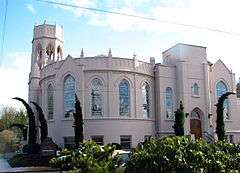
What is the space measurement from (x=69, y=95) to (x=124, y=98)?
5.01 metres

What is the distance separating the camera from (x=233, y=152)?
12375 millimetres

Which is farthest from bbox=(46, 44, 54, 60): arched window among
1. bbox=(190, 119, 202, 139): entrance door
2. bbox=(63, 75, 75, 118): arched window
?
bbox=(190, 119, 202, 139): entrance door

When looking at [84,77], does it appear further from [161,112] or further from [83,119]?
[161,112]

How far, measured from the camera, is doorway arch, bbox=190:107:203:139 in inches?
1522

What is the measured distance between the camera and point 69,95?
35344mm

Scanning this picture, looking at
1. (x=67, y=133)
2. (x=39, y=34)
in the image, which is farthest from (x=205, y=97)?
(x=39, y=34)

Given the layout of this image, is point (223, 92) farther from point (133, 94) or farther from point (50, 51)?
point (50, 51)

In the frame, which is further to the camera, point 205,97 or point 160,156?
point 205,97

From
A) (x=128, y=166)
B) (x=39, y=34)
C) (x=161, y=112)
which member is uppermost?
(x=39, y=34)

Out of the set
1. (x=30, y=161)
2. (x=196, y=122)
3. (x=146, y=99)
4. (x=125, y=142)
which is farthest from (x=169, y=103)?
(x=30, y=161)

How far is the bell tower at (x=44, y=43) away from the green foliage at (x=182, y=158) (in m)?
35.5

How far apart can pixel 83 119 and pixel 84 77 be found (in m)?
3.74

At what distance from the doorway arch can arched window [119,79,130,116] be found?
7.35 meters

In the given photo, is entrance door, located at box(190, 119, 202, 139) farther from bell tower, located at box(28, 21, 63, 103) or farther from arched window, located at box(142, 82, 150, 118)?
bell tower, located at box(28, 21, 63, 103)
